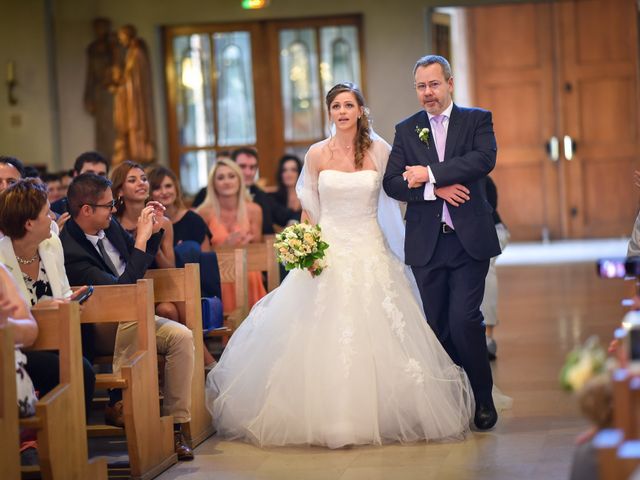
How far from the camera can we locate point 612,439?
2.62 metres

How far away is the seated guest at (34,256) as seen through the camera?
4855mm

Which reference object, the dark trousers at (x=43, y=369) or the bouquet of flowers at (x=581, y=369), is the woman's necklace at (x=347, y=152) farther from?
the bouquet of flowers at (x=581, y=369)

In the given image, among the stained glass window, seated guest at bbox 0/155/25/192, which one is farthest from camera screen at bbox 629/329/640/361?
the stained glass window

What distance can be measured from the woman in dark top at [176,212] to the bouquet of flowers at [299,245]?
1.96m

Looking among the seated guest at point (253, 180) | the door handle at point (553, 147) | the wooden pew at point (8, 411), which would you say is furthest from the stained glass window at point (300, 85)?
the wooden pew at point (8, 411)

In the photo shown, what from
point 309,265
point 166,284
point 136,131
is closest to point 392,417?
point 309,265

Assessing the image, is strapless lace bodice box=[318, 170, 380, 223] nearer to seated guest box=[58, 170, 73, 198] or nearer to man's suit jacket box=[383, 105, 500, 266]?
man's suit jacket box=[383, 105, 500, 266]

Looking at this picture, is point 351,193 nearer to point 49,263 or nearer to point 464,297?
point 464,297

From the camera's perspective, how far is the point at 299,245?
572 centimetres

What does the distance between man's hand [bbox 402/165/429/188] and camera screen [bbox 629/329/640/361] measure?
2668 mm

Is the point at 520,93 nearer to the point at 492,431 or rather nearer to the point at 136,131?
the point at 136,131

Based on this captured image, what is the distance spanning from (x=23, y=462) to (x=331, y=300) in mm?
1741

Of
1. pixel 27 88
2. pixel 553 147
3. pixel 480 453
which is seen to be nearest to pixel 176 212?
pixel 480 453

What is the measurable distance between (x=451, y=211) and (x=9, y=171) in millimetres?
2674
